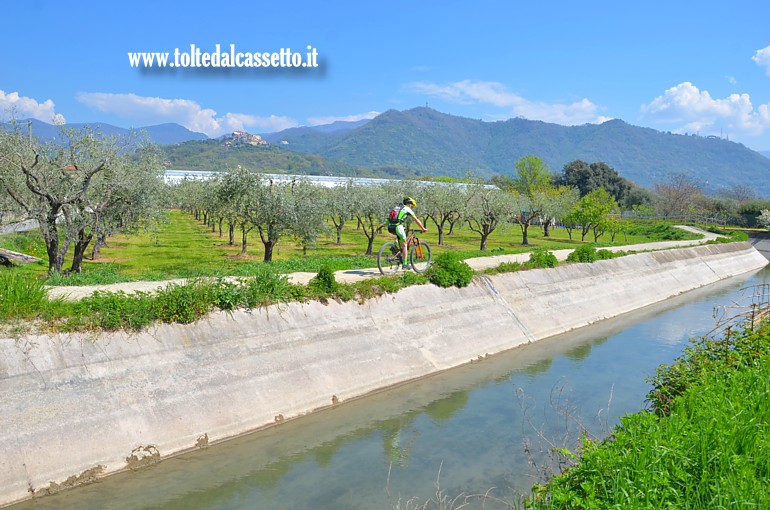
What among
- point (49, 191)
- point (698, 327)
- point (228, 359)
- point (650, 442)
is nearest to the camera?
point (650, 442)

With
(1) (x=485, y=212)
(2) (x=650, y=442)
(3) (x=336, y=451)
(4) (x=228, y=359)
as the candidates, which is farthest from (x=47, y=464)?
(1) (x=485, y=212)

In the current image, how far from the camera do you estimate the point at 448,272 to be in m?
24.5

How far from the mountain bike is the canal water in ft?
16.2

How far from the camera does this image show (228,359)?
1574 cm

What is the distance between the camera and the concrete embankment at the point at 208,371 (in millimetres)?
12031

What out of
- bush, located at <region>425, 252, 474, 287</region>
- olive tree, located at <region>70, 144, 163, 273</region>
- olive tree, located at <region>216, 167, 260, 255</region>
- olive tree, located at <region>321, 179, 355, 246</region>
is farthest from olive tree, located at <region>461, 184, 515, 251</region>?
olive tree, located at <region>70, 144, 163, 273</region>

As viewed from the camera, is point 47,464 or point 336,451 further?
point 336,451

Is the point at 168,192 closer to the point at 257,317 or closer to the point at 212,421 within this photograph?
the point at 257,317

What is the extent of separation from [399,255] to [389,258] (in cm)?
44

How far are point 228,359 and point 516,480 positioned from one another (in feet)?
26.8

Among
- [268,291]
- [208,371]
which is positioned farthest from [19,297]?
[268,291]

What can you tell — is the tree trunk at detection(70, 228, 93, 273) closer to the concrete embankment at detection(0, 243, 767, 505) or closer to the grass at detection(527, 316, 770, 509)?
the concrete embankment at detection(0, 243, 767, 505)

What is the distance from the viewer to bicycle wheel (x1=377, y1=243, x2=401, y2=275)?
23.1m

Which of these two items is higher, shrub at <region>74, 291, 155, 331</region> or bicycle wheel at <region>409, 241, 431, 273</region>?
bicycle wheel at <region>409, 241, 431, 273</region>
